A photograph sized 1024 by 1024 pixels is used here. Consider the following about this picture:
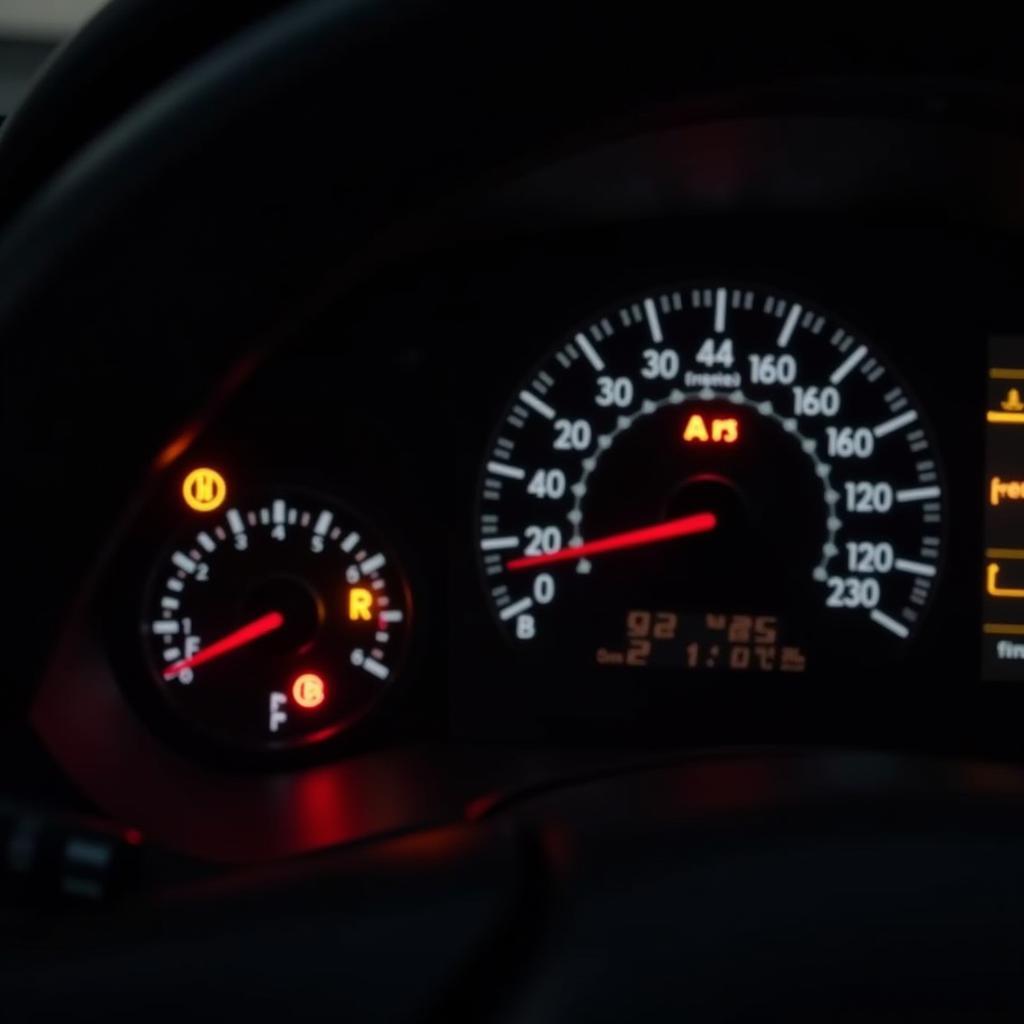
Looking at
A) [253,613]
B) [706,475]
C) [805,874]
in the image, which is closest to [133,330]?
[805,874]

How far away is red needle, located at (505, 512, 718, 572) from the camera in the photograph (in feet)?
6.46

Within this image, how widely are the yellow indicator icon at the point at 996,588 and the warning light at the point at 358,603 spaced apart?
2.30 ft

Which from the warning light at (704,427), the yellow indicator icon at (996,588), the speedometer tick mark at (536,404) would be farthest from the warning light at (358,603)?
the yellow indicator icon at (996,588)

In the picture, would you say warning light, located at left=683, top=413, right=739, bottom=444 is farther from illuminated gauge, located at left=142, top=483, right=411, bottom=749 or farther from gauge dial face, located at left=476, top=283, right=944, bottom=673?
illuminated gauge, located at left=142, top=483, right=411, bottom=749

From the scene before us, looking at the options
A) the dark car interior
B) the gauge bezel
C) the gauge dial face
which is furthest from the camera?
the gauge dial face

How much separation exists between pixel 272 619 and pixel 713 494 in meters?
0.51

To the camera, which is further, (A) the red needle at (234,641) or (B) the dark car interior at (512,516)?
(A) the red needle at (234,641)

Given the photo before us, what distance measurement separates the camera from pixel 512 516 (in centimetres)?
203

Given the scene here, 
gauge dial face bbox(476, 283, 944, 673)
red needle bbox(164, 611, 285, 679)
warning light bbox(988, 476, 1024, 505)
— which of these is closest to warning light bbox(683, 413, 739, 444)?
gauge dial face bbox(476, 283, 944, 673)

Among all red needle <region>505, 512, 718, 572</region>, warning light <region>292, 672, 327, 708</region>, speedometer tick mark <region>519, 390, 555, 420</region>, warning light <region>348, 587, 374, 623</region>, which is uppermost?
speedometer tick mark <region>519, 390, 555, 420</region>

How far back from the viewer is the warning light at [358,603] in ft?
6.51

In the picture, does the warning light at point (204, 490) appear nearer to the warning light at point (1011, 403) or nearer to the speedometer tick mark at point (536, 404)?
the speedometer tick mark at point (536, 404)

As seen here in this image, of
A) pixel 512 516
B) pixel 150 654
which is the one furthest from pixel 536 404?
pixel 150 654

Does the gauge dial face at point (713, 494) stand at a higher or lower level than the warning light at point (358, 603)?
higher
